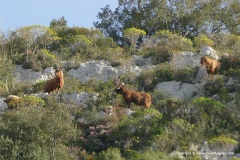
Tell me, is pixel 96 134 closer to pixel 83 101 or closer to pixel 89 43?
pixel 83 101

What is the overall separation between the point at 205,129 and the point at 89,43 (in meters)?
16.5

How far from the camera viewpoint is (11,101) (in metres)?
36.3

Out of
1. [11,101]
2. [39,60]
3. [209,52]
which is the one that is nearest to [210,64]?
[209,52]

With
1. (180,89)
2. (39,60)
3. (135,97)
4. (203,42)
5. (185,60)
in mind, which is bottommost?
(135,97)

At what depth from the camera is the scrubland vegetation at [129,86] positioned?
31.2 m

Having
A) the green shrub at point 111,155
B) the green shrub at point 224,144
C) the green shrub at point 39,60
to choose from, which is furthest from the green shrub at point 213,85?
the green shrub at point 39,60

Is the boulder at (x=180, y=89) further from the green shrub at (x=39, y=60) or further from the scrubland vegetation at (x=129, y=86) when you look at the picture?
the green shrub at (x=39, y=60)

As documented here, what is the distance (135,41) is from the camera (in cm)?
4816

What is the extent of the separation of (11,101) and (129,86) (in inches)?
263

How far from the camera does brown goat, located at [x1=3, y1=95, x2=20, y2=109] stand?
3591cm

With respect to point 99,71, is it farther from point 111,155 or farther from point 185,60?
point 111,155

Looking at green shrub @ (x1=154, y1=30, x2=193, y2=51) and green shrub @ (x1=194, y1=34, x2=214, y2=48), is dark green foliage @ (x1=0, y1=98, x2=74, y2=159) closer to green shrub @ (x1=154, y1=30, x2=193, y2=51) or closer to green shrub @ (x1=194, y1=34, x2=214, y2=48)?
green shrub @ (x1=154, y1=30, x2=193, y2=51)

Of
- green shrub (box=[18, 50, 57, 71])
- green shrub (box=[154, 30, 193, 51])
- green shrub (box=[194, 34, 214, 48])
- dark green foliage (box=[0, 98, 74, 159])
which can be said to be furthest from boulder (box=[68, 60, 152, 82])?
dark green foliage (box=[0, 98, 74, 159])

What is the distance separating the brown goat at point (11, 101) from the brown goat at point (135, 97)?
16.4 ft
